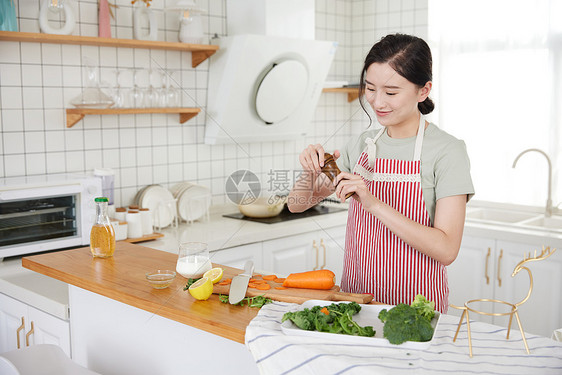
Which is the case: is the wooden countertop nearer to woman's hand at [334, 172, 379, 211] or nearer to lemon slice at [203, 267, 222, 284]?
lemon slice at [203, 267, 222, 284]

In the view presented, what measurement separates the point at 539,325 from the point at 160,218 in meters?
1.93

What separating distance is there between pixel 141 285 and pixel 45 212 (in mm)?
1070

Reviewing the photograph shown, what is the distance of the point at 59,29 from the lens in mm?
2691

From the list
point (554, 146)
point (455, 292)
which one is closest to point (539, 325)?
point (455, 292)

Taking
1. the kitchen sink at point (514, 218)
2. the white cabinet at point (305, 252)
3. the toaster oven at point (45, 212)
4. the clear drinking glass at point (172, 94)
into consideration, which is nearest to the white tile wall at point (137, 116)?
the clear drinking glass at point (172, 94)

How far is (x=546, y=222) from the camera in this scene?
329cm

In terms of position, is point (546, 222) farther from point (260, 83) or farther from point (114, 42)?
point (114, 42)

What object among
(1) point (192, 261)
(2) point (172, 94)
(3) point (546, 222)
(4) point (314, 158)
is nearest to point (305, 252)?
(2) point (172, 94)

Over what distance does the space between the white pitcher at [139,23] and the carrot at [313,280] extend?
1890mm

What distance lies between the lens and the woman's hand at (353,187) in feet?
4.86

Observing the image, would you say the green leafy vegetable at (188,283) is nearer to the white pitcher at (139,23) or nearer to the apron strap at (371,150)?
the apron strap at (371,150)

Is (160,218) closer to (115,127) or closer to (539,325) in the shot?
(115,127)

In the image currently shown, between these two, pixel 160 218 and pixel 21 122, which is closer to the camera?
pixel 21 122

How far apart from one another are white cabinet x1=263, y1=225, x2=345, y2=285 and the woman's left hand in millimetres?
1579
